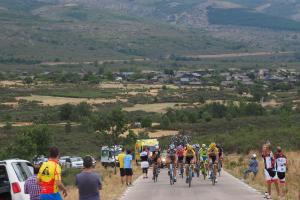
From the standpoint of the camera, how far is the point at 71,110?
9825cm

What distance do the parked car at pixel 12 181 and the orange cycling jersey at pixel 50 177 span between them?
269 centimetres

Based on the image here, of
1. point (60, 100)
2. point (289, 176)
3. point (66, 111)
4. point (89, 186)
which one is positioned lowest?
point (66, 111)

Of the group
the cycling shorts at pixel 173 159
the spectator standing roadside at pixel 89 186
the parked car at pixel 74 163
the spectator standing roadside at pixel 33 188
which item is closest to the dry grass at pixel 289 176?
the cycling shorts at pixel 173 159

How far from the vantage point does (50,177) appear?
15891 millimetres

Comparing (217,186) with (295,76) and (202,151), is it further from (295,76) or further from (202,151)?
(295,76)

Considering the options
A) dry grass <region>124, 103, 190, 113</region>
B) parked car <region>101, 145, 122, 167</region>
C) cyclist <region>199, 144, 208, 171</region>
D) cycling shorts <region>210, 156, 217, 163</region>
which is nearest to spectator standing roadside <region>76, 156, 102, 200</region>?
cycling shorts <region>210, 156, 217, 163</region>

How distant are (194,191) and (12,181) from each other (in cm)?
965

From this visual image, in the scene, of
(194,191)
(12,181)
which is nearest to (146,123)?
(194,191)

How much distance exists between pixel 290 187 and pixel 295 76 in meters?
167

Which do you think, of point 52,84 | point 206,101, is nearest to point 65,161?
point 206,101

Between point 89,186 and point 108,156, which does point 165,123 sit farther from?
point 89,186

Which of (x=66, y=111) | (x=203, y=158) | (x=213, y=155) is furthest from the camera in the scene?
(x=66, y=111)

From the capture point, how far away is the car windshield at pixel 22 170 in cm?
1892

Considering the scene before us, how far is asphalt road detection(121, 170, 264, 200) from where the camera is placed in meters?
24.3
